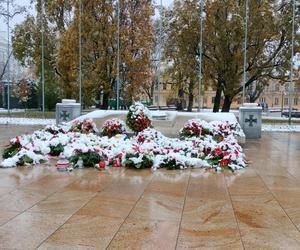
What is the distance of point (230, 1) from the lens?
18.7 metres

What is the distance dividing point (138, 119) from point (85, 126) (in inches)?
56.3

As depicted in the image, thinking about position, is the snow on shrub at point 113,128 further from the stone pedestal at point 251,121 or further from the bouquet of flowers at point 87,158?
the stone pedestal at point 251,121

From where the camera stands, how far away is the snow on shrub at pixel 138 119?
9.90 meters

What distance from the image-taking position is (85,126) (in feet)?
32.4

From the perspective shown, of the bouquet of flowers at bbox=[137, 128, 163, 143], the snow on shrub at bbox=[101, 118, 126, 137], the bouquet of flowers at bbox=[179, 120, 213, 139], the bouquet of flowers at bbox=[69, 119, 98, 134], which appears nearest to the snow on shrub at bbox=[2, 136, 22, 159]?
the bouquet of flowers at bbox=[137, 128, 163, 143]

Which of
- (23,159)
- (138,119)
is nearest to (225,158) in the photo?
(23,159)

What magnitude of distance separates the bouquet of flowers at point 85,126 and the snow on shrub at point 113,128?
27 cm

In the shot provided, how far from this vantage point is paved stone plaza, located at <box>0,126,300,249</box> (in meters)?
3.15

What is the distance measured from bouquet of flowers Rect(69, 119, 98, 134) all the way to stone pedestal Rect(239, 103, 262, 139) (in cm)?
482

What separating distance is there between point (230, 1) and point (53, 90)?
528 inches

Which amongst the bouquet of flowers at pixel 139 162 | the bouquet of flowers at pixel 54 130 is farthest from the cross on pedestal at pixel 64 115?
the bouquet of flowers at pixel 139 162

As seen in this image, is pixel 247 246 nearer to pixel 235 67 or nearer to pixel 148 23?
pixel 235 67

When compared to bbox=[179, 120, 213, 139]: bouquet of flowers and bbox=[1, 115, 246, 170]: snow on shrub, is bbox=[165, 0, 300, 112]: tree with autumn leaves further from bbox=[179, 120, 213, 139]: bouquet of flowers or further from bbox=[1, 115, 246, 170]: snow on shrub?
bbox=[1, 115, 246, 170]: snow on shrub

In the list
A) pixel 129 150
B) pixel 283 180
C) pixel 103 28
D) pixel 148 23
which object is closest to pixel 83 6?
pixel 103 28
